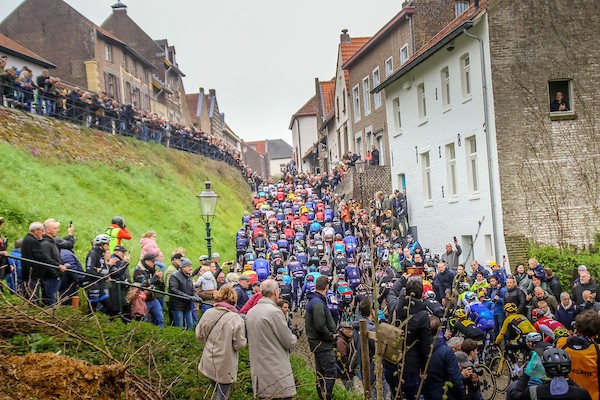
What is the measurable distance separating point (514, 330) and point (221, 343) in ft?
21.2

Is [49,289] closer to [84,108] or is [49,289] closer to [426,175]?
[84,108]

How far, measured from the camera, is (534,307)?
14000 mm

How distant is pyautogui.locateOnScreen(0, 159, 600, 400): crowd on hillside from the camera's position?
684 centimetres

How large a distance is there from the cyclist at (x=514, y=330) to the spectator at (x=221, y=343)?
5.83 metres

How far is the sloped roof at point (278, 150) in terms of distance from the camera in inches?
5443

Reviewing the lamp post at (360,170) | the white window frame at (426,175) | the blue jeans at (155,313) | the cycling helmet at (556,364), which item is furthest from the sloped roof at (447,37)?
the cycling helmet at (556,364)

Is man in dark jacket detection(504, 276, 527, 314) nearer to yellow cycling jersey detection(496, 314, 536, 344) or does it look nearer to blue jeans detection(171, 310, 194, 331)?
yellow cycling jersey detection(496, 314, 536, 344)

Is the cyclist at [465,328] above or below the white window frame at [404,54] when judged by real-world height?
below

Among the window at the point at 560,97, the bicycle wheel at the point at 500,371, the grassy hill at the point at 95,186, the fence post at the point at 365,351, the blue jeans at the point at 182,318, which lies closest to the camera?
the fence post at the point at 365,351

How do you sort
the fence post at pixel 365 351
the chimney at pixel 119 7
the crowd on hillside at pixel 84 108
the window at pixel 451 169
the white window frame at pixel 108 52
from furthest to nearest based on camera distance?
the chimney at pixel 119 7 < the white window frame at pixel 108 52 < the window at pixel 451 169 < the crowd on hillside at pixel 84 108 < the fence post at pixel 365 351

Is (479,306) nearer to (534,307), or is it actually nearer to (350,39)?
(534,307)

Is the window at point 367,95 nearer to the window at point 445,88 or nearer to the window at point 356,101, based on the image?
the window at point 356,101

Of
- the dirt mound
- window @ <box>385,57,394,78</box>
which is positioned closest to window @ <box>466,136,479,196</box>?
window @ <box>385,57,394,78</box>

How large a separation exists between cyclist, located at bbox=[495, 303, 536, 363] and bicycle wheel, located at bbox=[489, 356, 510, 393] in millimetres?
352
